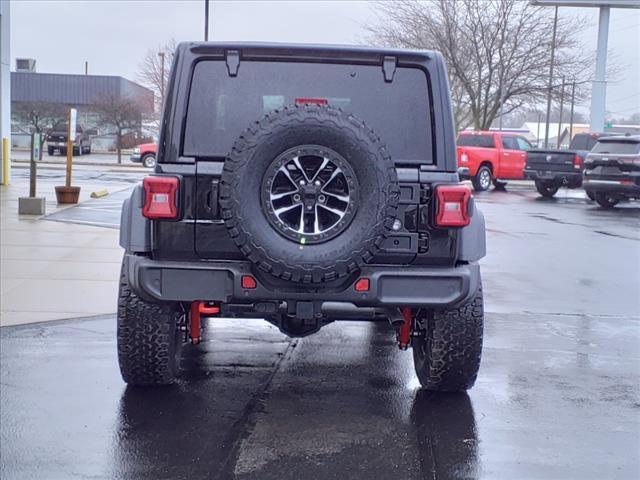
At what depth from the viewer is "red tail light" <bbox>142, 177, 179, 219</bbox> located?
4.64m

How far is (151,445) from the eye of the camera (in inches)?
182

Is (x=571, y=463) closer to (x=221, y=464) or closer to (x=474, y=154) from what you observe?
(x=221, y=464)

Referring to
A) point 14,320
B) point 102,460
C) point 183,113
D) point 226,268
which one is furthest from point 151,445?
point 14,320

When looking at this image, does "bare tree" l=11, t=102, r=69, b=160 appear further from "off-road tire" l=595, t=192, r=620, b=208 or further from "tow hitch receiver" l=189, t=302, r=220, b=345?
"tow hitch receiver" l=189, t=302, r=220, b=345

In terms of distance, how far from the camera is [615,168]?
2097cm

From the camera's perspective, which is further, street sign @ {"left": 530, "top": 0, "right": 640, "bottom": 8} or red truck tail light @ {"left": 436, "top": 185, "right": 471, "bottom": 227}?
street sign @ {"left": 530, "top": 0, "right": 640, "bottom": 8}

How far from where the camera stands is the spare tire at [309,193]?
4414mm

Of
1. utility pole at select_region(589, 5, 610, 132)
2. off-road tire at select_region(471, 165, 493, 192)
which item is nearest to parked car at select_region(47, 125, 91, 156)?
off-road tire at select_region(471, 165, 493, 192)

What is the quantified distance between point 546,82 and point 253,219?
34.3 m

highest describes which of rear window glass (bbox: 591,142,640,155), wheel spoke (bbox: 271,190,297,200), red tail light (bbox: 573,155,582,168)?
rear window glass (bbox: 591,142,640,155)

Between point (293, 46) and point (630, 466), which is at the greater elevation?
point (293, 46)

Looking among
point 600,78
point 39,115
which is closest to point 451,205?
point 600,78

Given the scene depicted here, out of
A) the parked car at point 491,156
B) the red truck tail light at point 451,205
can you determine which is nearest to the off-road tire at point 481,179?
the parked car at point 491,156

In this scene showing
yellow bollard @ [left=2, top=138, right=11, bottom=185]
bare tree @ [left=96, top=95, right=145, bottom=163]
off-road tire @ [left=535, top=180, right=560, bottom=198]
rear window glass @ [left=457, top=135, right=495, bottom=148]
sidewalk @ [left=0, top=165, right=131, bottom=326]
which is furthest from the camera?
bare tree @ [left=96, top=95, right=145, bottom=163]
